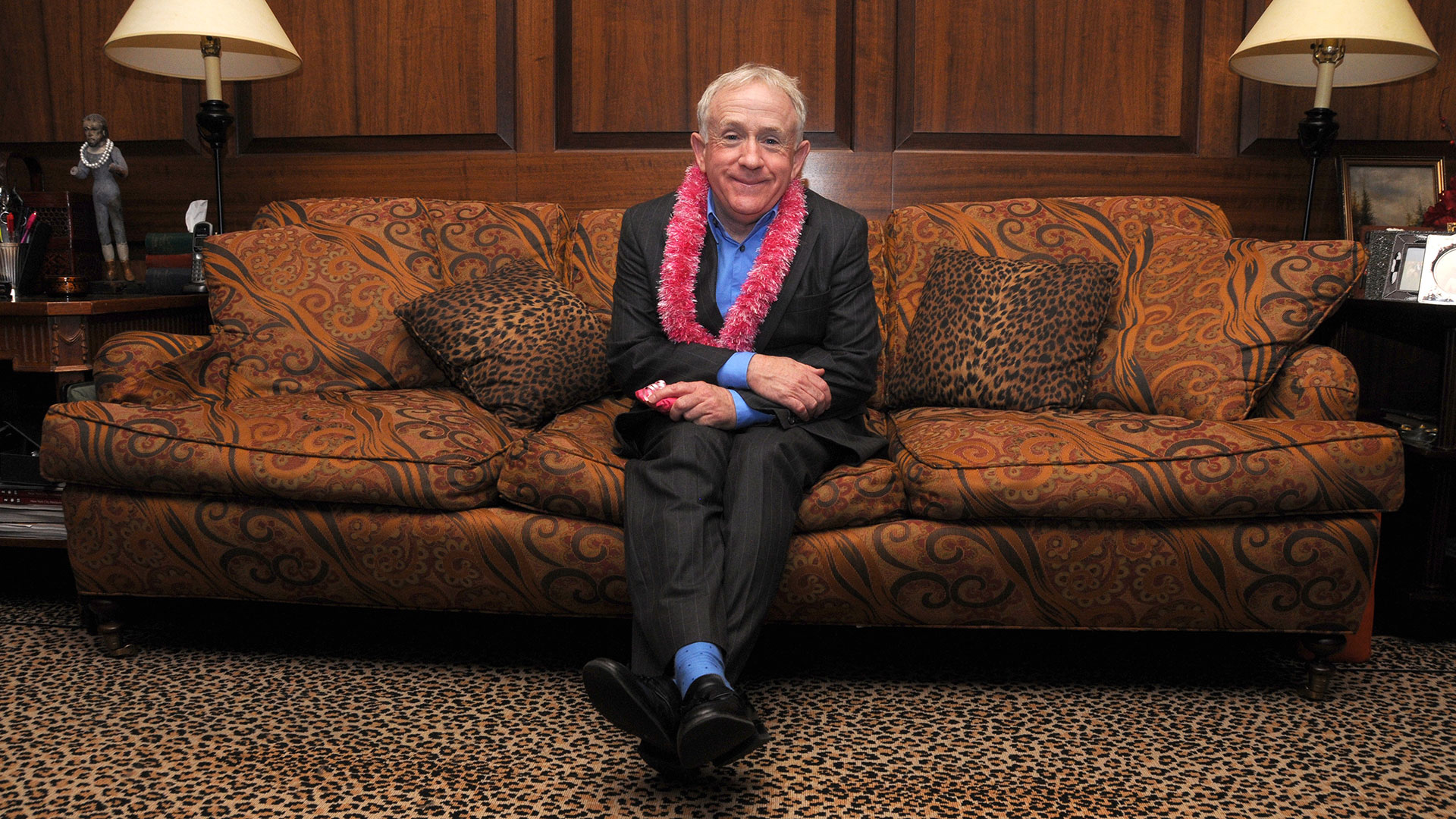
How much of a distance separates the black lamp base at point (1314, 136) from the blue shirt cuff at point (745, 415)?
177cm

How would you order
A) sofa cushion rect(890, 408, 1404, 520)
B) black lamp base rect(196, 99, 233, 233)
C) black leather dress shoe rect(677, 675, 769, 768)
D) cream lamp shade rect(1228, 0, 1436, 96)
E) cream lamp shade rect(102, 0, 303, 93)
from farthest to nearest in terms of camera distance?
black lamp base rect(196, 99, 233, 233), cream lamp shade rect(102, 0, 303, 93), cream lamp shade rect(1228, 0, 1436, 96), sofa cushion rect(890, 408, 1404, 520), black leather dress shoe rect(677, 675, 769, 768)

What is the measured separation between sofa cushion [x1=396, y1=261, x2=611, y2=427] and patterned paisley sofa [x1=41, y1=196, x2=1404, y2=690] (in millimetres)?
64

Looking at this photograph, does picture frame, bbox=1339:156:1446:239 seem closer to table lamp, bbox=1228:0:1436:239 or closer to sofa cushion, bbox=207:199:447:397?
table lamp, bbox=1228:0:1436:239

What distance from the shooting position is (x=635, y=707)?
1.38 metres

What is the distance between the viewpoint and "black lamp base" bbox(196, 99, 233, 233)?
268 cm

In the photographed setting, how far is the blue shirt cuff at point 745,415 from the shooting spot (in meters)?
1.82

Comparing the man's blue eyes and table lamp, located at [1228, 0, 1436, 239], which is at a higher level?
table lamp, located at [1228, 0, 1436, 239]

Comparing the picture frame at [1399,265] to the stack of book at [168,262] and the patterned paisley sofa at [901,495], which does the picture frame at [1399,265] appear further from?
the stack of book at [168,262]

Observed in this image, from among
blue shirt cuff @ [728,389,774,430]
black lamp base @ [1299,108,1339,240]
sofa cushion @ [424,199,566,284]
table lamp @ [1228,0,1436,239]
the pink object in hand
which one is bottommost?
blue shirt cuff @ [728,389,774,430]

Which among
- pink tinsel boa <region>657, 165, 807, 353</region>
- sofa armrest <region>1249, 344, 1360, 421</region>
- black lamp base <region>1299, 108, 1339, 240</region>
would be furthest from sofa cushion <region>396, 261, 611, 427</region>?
black lamp base <region>1299, 108, 1339, 240</region>

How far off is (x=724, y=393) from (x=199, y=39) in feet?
6.59

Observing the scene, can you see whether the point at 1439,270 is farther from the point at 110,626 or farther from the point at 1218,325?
the point at 110,626

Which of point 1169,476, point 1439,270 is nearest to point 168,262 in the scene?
point 1169,476

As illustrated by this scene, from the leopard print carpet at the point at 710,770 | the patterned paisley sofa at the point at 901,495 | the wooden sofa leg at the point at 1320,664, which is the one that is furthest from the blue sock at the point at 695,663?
the wooden sofa leg at the point at 1320,664
